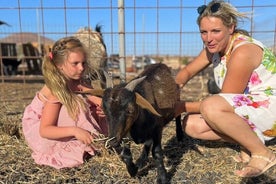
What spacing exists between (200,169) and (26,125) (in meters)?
1.84

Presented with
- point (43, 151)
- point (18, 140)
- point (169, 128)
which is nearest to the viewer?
point (43, 151)

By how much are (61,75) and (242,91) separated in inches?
68.5

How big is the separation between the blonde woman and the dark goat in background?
432 millimetres

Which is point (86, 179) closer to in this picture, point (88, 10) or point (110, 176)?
point (110, 176)

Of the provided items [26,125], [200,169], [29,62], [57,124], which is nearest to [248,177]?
[200,169]

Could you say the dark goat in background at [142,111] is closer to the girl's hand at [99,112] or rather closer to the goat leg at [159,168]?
the goat leg at [159,168]

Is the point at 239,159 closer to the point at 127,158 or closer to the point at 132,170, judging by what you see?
the point at 132,170

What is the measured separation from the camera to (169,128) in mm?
Answer: 4945

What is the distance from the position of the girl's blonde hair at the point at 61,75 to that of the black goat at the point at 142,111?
2.08 ft

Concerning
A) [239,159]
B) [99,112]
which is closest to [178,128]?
[239,159]

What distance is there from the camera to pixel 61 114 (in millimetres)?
3512

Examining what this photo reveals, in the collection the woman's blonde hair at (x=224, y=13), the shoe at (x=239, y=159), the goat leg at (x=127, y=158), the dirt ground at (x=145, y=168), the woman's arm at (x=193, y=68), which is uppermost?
the woman's blonde hair at (x=224, y=13)

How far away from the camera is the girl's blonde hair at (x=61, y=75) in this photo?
10.8 feet

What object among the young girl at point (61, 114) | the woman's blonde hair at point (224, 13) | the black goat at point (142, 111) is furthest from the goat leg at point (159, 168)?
the woman's blonde hair at point (224, 13)
